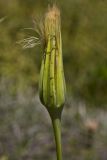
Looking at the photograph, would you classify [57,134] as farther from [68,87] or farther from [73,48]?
[73,48]

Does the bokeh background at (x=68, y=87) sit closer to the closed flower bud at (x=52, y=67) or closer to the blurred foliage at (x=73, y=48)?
the blurred foliage at (x=73, y=48)

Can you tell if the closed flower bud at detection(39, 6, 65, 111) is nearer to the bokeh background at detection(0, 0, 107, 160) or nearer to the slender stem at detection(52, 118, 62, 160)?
the slender stem at detection(52, 118, 62, 160)

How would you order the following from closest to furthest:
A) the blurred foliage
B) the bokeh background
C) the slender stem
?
the slender stem → the bokeh background → the blurred foliage

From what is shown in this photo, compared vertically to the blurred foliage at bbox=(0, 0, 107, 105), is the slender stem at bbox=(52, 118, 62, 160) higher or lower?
lower

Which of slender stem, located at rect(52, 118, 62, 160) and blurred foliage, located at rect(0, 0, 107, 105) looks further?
blurred foliage, located at rect(0, 0, 107, 105)

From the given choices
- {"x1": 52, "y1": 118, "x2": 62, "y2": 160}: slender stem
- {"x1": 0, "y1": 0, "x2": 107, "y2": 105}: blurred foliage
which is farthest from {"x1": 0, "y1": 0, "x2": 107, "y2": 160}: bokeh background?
{"x1": 52, "y1": 118, "x2": 62, "y2": 160}: slender stem

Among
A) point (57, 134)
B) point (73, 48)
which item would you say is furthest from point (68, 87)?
point (57, 134)
